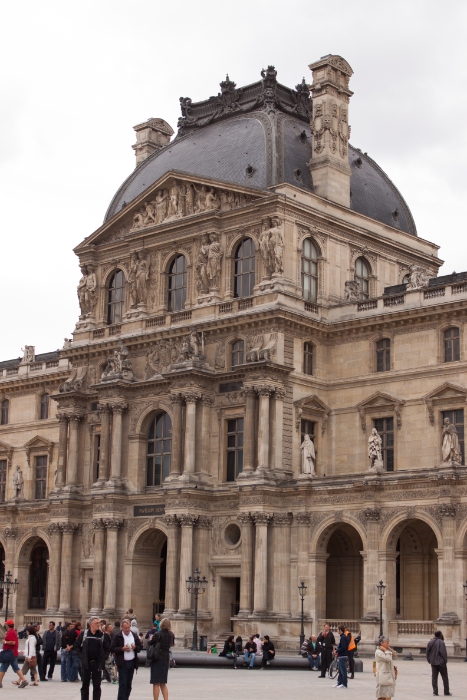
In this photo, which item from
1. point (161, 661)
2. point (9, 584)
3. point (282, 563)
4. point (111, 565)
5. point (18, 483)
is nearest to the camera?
point (161, 661)

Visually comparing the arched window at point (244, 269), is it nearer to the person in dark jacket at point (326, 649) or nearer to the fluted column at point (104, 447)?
the fluted column at point (104, 447)

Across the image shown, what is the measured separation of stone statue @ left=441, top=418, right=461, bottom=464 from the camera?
53.3m

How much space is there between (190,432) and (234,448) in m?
2.50

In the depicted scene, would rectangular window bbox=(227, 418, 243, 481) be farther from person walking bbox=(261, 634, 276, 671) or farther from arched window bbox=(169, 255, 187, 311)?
person walking bbox=(261, 634, 276, 671)

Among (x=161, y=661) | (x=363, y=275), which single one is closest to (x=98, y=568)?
(x=363, y=275)

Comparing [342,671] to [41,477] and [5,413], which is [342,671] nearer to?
[41,477]

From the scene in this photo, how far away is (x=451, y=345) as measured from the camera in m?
58.9

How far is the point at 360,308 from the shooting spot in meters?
63.2

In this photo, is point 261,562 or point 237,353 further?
point 237,353

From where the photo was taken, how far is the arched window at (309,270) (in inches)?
2527

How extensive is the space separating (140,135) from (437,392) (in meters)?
32.2

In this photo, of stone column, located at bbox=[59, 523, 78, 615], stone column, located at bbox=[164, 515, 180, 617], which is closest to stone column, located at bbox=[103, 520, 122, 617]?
stone column, located at bbox=[59, 523, 78, 615]

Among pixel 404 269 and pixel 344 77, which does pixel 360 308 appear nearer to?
pixel 404 269

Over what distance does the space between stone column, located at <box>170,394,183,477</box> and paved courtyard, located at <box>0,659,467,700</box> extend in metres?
20.1
